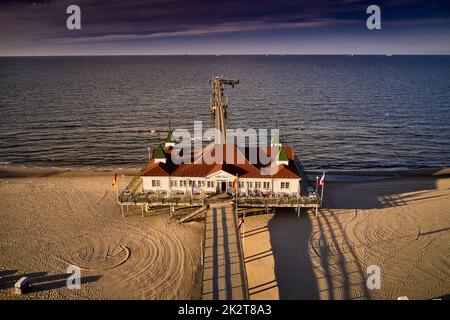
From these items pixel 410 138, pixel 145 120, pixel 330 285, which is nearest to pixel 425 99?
pixel 410 138

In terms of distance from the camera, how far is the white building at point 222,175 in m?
33.2

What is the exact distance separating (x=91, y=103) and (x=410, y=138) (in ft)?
244

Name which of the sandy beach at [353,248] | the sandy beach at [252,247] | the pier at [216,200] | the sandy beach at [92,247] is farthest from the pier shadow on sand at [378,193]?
the sandy beach at [92,247]

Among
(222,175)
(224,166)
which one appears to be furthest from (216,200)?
(224,166)

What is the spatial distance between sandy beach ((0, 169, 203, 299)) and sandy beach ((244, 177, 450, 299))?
571 centimetres

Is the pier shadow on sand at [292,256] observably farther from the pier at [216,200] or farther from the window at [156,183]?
the window at [156,183]

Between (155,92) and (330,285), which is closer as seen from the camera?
(330,285)

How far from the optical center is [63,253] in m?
28.6

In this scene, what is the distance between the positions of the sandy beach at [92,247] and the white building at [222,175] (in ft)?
11.4

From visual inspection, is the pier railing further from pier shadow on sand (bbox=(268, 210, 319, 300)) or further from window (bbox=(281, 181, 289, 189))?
pier shadow on sand (bbox=(268, 210, 319, 300))

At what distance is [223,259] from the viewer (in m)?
24.3

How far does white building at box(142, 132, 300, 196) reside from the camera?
109 ft

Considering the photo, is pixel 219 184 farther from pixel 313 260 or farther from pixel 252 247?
pixel 313 260
